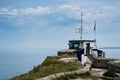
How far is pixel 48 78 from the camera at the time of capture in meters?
23.1

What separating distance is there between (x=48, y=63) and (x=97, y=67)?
908 cm

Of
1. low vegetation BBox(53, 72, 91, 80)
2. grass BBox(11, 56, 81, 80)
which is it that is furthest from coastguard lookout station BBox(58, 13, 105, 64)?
low vegetation BBox(53, 72, 91, 80)

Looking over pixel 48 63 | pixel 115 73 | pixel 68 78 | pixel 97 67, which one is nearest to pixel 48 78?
pixel 68 78

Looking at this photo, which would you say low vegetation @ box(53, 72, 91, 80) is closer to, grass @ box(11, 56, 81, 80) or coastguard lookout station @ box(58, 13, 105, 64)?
grass @ box(11, 56, 81, 80)

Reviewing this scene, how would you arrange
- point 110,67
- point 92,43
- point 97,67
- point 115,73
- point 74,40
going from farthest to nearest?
point 74,40 < point 92,43 < point 97,67 < point 110,67 < point 115,73

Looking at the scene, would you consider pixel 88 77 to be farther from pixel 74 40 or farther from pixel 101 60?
pixel 74 40

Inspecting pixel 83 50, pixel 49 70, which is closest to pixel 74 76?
pixel 49 70

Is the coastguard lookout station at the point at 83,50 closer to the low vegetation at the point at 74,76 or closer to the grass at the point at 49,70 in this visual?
the grass at the point at 49,70

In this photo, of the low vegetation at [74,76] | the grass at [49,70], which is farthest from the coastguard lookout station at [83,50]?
the low vegetation at [74,76]

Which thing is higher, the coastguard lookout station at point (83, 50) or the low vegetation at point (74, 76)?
the coastguard lookout station at point (83, 50)

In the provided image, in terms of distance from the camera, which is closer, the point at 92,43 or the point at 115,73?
the point at 115,73

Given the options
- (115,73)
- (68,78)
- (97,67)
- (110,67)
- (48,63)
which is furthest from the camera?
(48,63)

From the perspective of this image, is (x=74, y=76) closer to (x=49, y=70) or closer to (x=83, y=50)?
(x=49, y=70)

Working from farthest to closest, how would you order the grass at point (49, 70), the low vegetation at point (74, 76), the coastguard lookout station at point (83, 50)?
the coastguard lookout station at point (83, 50) < the grass at point (49, 70) < the low vegetation at point (74, 76)
